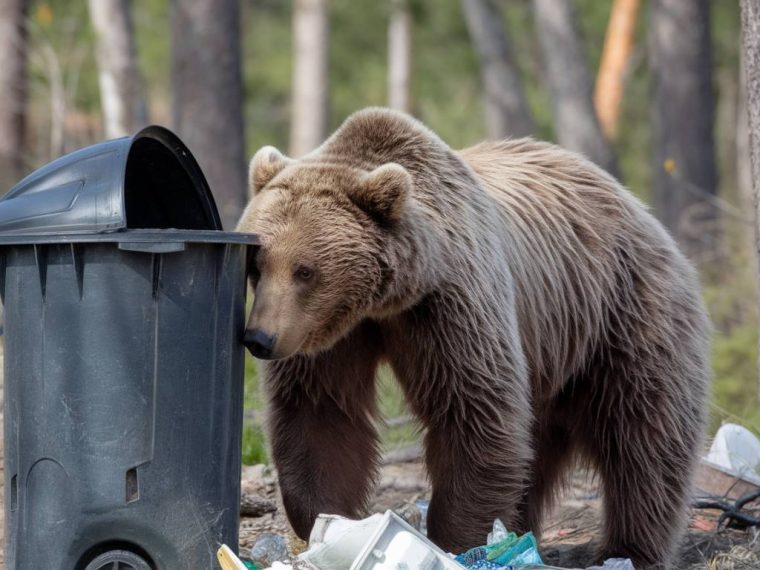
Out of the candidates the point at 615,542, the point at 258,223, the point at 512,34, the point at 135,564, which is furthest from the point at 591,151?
the point at 512,34

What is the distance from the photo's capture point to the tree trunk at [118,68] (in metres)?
13.4

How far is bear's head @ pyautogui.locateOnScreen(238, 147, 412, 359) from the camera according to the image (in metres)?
3.83

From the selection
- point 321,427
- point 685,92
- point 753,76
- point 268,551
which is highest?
point 753,76

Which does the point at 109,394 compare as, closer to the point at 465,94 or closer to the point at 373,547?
the point at 373,547

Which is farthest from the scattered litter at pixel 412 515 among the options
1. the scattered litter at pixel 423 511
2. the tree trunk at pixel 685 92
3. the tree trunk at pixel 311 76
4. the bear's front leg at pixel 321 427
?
the tree trunk at pixel 311 76

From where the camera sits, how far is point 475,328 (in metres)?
4.06

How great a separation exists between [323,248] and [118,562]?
1248 millimetres

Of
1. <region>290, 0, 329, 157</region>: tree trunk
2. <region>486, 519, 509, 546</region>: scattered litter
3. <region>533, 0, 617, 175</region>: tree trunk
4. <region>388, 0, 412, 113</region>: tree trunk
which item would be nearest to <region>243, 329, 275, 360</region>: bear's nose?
<region>486, 519, 509, 546</region>: scattered litter

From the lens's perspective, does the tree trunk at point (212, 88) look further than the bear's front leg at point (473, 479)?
Yes

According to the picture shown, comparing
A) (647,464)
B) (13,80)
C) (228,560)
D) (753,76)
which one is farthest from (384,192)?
(13,80)

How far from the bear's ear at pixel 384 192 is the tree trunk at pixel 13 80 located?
10.3 m

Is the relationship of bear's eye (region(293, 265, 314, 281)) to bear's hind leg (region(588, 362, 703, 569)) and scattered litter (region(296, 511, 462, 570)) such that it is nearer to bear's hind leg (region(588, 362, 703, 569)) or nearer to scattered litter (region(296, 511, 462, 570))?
scattered litter (region(296, 511, 462, 570))

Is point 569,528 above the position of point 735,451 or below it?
below

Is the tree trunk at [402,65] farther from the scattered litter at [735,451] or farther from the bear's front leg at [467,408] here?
the bear's front leg at [467,408]
